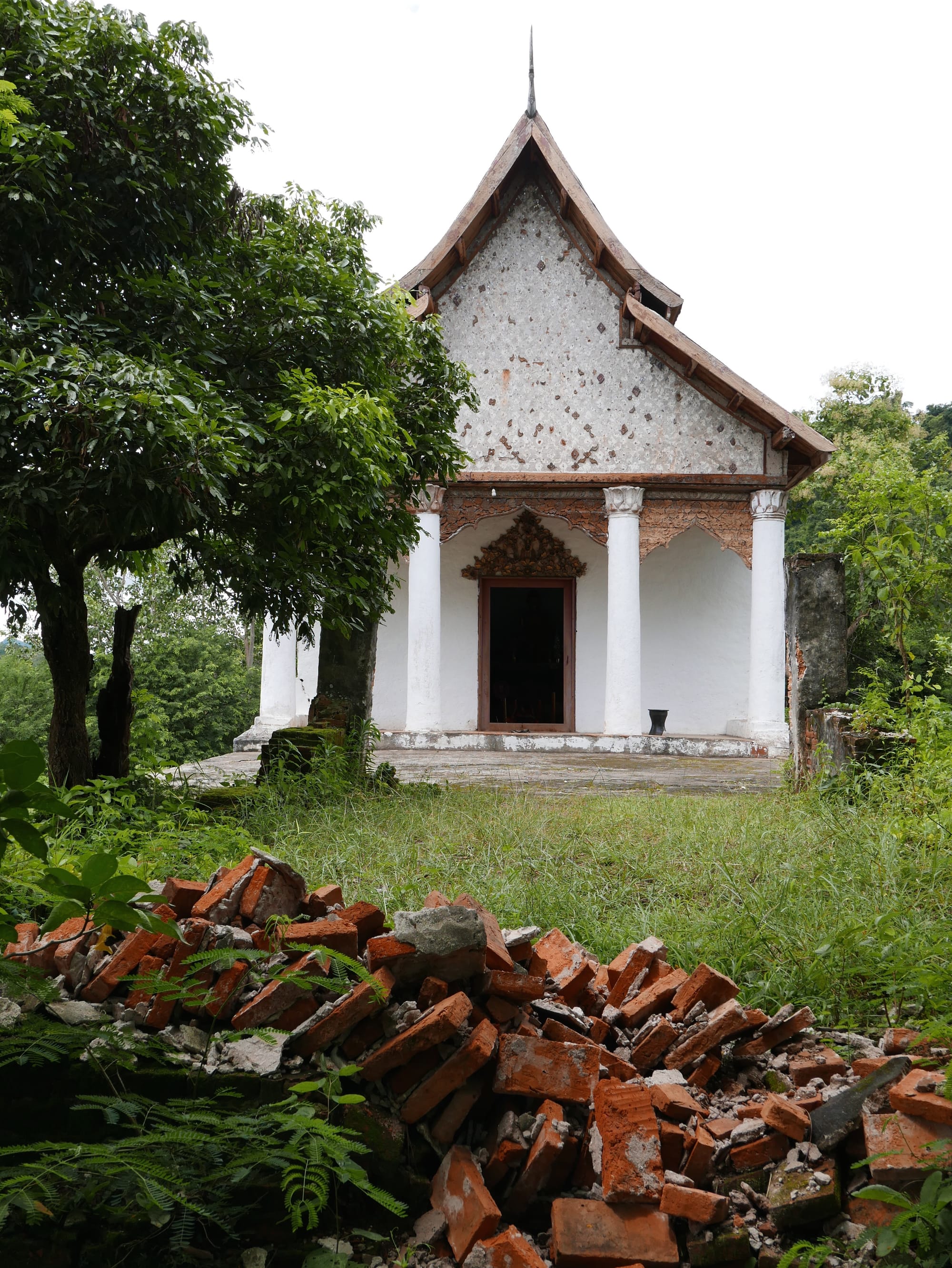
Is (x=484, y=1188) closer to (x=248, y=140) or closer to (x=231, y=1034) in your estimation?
(x=231, y=1034)

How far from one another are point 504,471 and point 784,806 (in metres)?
7.38

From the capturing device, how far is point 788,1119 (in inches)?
80.4

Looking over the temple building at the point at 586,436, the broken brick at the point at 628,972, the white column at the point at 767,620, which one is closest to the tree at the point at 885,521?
the white column at the point at 767,620

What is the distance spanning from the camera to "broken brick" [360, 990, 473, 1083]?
213 cm

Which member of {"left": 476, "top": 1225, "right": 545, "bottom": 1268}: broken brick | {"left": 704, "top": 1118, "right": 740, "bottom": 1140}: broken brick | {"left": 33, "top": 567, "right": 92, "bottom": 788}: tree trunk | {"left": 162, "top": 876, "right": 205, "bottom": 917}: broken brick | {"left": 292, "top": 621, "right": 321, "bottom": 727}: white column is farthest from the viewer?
{"left": 292, "top": 621, "right": 321, "bottom": 727}: white column

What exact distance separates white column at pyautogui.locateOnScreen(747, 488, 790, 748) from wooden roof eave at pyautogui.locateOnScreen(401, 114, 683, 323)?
2.72 m

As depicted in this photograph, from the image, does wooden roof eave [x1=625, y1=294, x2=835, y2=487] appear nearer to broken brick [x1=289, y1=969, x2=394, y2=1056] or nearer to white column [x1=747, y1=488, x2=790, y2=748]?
white column [x1=747, y1=488, x2=790, y2=748]

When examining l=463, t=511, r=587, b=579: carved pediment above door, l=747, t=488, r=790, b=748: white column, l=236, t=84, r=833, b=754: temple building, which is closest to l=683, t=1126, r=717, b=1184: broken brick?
l=236, t=84, r=833, b=754: temple building

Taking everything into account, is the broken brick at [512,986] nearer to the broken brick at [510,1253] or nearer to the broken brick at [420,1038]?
the broken brick at [420,1038]

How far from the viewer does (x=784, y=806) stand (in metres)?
5.51

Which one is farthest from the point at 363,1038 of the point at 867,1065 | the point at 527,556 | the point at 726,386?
the point at 527,556

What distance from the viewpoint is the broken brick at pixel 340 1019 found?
7.15 feet

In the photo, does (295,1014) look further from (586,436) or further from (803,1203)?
(586,436)

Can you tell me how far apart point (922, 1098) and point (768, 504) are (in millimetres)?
10777
